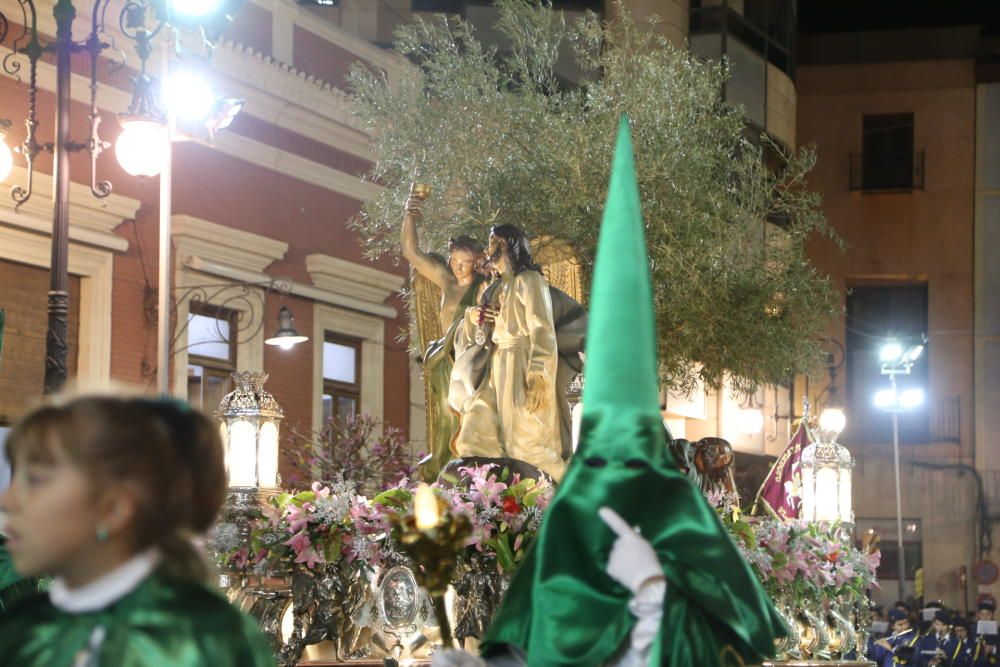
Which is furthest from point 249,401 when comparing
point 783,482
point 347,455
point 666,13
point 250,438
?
point 666,13

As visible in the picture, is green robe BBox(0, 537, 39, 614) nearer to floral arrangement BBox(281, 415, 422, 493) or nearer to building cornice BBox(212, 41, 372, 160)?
floral arrangement BBox(281, 415, 422, 493)

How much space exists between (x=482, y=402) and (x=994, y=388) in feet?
86.0

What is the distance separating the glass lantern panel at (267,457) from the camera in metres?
9.49

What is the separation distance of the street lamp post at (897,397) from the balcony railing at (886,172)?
372 centimetres

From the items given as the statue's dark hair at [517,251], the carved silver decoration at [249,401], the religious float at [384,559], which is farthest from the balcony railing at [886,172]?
the carved silver decoration at [249,401]

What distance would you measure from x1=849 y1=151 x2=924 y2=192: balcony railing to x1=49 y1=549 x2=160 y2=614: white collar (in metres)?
32.9

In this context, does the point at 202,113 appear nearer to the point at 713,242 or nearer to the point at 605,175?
the point at 605,175

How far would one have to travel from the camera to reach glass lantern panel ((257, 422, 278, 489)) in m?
9.49

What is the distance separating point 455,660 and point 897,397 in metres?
28.7

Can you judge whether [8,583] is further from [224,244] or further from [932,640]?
[932,640]

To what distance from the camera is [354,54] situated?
2111cm

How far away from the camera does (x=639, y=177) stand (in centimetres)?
1594

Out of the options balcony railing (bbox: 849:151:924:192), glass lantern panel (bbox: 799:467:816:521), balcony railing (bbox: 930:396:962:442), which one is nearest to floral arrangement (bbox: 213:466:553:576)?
glass lantern panel (bbox: 799:467:816:521)

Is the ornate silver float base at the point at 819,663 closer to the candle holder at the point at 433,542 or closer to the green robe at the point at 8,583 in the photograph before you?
the green robe at the point at 8,583
